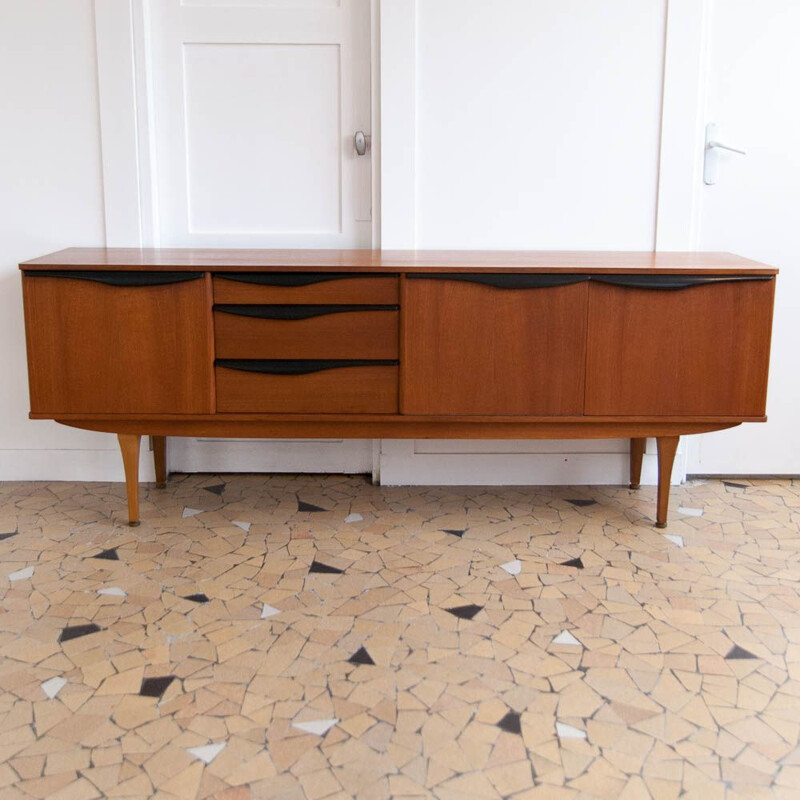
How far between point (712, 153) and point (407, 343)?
126cm

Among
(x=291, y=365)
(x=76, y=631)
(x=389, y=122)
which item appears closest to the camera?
(x=76, y=631)

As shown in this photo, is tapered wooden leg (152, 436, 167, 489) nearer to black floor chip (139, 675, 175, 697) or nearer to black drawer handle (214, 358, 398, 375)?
black drawer handle (214, 358, 398, 375)

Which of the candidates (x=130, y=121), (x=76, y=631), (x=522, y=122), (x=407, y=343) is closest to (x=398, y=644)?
(x=76, y=631)

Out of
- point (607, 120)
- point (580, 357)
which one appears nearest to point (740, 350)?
point (580, 357)

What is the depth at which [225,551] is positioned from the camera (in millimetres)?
2785

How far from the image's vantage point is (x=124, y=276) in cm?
272

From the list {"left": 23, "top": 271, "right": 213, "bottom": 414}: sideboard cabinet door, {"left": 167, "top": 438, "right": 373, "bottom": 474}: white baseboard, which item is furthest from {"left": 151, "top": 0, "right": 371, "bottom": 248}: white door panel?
{"left": 167, "top": 438, "right": 373, "bottom": 474}: white baseboard

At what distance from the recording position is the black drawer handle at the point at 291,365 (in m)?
2.79

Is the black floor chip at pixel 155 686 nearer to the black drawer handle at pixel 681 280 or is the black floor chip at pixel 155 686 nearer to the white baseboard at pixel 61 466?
the white baseboard at pixel 61 466

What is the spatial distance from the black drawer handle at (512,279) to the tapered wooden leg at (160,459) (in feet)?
3.67

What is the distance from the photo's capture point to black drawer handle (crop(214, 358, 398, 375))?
9.14 ft

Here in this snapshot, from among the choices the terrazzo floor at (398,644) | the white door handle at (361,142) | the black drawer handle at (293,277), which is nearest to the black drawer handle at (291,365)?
the black drawer handle at (293,277)

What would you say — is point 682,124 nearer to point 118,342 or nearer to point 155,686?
point 118,342

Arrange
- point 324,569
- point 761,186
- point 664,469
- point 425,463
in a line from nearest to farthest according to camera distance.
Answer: point 324,569, point 664,469, point 761,186, point 425,463
